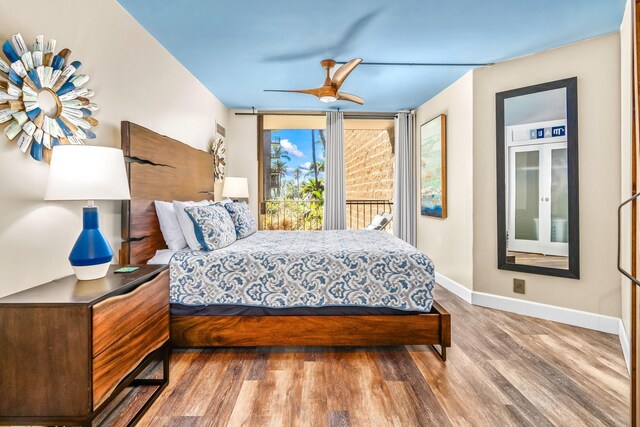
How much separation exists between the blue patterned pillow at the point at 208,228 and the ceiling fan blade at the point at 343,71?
1.65 m

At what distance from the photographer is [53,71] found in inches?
68.7

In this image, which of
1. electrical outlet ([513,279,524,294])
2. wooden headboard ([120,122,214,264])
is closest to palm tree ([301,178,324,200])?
wooden headboard ([120,122,214,264])

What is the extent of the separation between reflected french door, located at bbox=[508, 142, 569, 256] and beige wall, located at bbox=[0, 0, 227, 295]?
3433 mm

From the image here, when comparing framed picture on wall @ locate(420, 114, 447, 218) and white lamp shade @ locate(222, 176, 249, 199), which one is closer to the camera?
framed picture on wall @ locate(420, 114, 447, 218)

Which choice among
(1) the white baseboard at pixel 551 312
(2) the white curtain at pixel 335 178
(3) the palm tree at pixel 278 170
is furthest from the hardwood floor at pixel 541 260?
(3) the palm tree at pixel 278 170

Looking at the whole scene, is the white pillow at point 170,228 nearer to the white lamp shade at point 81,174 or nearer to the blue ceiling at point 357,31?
the white lamp shade at point 81,174

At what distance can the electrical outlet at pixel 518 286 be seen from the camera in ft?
10.8

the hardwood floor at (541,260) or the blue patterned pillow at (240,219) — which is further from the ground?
the blue patterned pillow at (240,219)

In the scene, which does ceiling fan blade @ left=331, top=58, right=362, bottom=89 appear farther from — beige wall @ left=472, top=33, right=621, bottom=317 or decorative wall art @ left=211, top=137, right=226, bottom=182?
decorative wall art @ left=211, top=137, right=226, bottom=182

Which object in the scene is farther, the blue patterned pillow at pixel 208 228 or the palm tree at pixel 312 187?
the palm tree at pixel 312 187

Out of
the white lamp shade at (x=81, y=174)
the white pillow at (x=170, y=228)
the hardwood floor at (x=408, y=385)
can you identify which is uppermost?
the white lamp shade at (x=81, y=174)

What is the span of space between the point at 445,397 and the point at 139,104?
297 centimetres

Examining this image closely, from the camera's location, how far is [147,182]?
260cm

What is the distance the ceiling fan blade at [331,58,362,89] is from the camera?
285 cm
